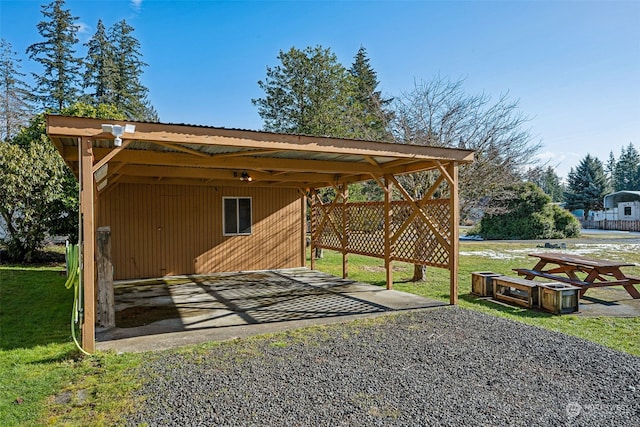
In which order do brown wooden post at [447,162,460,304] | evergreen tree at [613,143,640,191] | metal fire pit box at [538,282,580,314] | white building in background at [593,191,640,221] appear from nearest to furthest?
metal fire pit box at [538,282,580,314] → brown wooden post at [447,162,460,304] → white building in background at [593,191,640,221] → evergreen tree at [613,143,640,191]

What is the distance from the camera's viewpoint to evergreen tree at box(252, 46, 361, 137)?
600 inches

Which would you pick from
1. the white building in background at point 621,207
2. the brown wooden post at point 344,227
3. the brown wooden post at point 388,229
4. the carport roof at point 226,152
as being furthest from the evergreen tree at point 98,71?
the white building in background at point 621,207

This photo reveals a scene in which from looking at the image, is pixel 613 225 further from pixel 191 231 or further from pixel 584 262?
pixel 191 231

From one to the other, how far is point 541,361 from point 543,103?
338 inches

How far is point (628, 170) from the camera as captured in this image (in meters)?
48.2

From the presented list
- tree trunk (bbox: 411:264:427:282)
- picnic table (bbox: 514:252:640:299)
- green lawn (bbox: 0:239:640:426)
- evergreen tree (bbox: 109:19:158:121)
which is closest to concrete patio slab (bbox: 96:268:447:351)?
green lawn (bbox: 0:239:640:426)

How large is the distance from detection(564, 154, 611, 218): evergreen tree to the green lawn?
32749 mm

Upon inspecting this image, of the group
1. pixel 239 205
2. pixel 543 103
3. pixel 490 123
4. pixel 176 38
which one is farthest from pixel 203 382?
pixel 176 38

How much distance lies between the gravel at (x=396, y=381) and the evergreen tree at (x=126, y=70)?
80.3ft

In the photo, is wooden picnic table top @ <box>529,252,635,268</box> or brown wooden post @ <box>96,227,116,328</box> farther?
wooden picnic table top @ <box>529,252,635,268</box>

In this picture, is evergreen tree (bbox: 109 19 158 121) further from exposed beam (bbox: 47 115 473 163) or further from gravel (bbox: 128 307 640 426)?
Answer: gravel (bbox: 128 307 640 426)

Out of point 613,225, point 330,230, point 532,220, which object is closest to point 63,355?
point 330,230

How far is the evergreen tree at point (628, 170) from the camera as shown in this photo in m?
47.2

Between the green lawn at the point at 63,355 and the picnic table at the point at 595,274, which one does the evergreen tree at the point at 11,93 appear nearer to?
the green lawn at the point at 63,355
